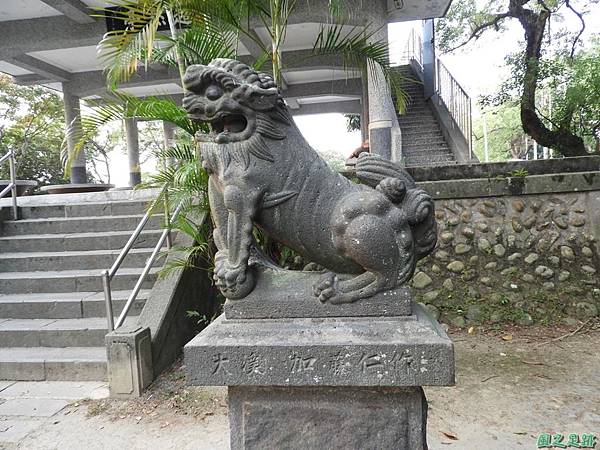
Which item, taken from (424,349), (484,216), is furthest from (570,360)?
(424,349)

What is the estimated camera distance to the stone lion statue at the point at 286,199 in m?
1.71

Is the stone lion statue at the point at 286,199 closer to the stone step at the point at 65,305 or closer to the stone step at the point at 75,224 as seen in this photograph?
the stone step at the point at 65,305

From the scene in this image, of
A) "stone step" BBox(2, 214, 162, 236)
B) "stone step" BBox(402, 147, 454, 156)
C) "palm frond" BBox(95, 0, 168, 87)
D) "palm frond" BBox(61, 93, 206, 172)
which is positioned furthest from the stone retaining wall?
"stone step" BBox(402, 147, 454, 156)

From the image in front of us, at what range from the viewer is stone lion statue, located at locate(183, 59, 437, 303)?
1713mm

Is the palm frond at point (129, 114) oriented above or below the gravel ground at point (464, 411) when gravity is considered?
above

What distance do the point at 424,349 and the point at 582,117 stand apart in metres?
8.25

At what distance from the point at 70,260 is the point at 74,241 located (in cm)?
33

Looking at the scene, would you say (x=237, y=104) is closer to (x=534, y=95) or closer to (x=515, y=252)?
(x=515, y=252)

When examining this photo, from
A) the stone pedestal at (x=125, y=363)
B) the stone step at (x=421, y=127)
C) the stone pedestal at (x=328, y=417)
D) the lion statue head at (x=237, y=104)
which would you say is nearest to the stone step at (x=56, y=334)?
the stone pedestal at (x=125, y=363)

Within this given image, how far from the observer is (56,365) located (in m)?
3.79

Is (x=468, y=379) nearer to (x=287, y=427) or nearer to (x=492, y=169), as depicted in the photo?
(x=287, y=427)

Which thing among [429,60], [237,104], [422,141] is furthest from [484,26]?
[237,104]

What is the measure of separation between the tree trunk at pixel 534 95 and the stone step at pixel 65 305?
768cm

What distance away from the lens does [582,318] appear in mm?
4504
